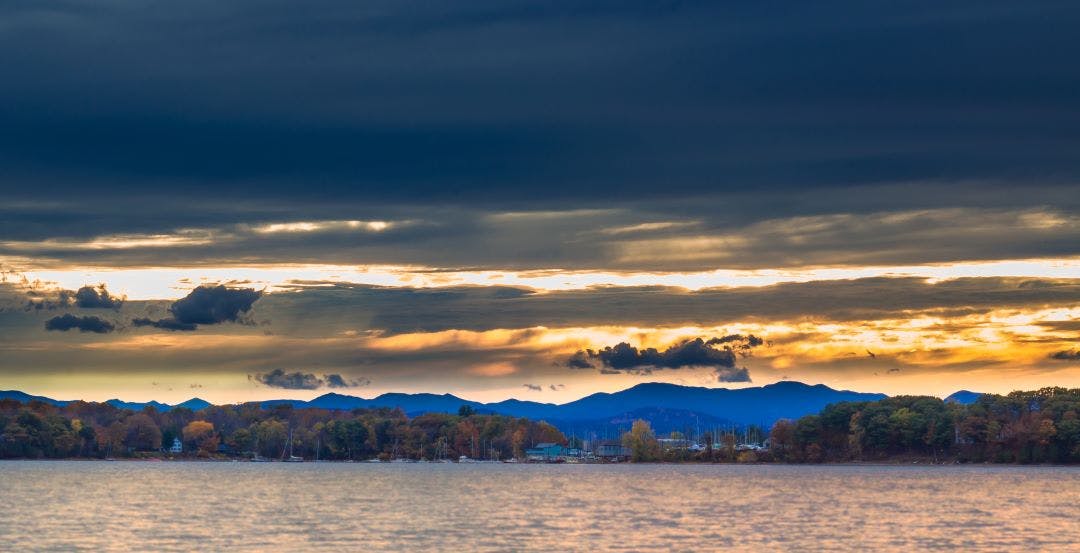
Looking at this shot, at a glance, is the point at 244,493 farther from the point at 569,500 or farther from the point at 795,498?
the point at 795,498

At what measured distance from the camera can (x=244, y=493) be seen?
177m

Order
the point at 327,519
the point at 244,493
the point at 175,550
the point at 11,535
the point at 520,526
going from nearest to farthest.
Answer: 1. the point at 175,550
2. the point at 11,535
3. the point at 520,526
4. the point at 327,519
5. the point at 244,493

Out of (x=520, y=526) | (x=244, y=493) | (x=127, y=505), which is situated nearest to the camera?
(x=520, y=526)

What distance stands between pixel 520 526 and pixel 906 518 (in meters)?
34.9

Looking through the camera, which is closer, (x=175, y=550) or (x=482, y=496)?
(x=175, y=550)

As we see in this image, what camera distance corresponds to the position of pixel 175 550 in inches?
3590

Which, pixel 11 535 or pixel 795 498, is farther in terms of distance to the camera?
pixel 795 498

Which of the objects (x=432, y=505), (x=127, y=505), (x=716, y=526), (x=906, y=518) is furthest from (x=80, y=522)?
(x=906, y=518)

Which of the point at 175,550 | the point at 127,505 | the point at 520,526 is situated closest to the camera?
the point at 175,550

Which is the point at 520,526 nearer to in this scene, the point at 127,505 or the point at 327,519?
the point at 327,519

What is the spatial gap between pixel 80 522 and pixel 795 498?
7951cm

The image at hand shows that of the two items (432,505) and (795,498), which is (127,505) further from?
(795,498)

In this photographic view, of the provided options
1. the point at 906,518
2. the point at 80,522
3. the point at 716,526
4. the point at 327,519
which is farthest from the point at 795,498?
the point at 80,522

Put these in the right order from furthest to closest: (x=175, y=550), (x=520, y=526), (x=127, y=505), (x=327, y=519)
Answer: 1. (x=127, y=505)
2. (x=327, y=519)
3. (x=520, y=526)
4. (x=175, y=550)
